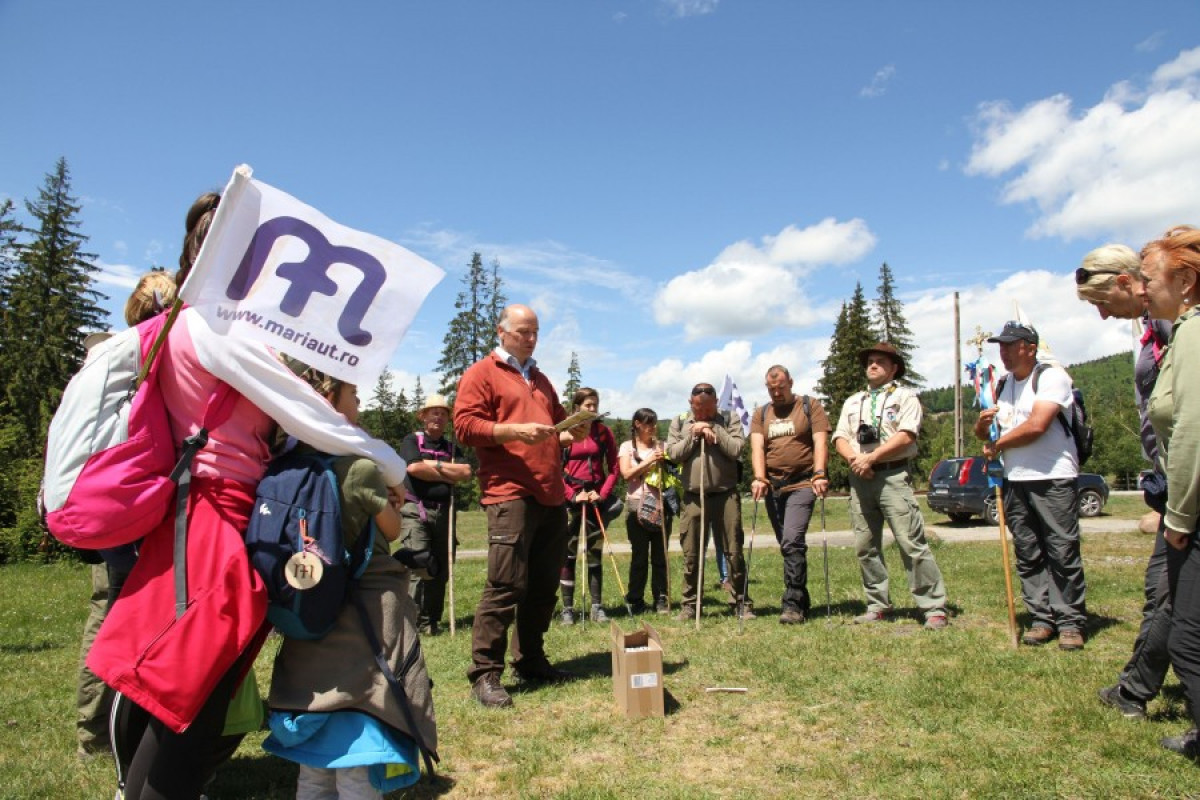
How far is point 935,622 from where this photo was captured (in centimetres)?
635

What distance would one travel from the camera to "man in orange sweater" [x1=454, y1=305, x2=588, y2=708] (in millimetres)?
4930

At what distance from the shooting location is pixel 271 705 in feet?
7.48

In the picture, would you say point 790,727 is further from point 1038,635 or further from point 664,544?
point 664,544

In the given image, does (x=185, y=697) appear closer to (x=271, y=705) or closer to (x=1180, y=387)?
(x=271, y=705)

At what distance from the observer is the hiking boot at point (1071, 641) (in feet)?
17.5

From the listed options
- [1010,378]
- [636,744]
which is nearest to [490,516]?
[636,744]

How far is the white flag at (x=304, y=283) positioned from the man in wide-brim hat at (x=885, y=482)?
4877mm

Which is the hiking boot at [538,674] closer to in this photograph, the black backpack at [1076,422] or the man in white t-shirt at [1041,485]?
the man in white t-shirt at [1041,485]

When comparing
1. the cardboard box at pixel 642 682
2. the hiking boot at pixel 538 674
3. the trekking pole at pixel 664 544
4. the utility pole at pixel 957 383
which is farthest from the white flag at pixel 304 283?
the utility pole at pixel 957 383

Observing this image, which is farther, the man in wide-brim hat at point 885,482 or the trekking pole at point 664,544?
the trekking pole at point 664,544

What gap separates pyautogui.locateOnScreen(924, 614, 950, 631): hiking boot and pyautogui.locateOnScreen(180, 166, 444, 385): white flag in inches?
215

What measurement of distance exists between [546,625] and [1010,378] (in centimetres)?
394

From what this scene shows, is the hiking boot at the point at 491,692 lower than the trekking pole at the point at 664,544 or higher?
lower

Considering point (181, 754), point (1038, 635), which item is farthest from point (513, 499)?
point (1038, 635)
